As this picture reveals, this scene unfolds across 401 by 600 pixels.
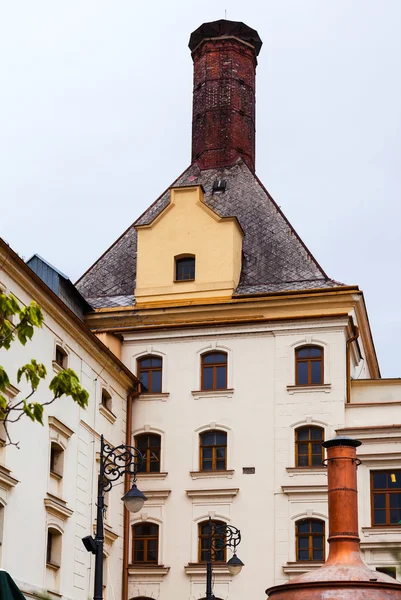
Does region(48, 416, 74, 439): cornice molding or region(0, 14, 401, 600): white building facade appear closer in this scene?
region(48, 416, 74, 439): cornice molding

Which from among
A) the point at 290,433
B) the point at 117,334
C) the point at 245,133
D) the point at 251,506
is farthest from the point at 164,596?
the point at 245,133

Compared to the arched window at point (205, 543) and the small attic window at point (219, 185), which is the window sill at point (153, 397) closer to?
the arched window at point (205, 543)

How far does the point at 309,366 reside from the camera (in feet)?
122

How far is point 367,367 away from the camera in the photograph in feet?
145

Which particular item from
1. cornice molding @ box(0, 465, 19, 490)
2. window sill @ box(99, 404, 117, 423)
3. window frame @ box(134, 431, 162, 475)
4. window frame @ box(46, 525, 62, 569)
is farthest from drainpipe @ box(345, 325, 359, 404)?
cornice molding @ box(0, 465, 19, 490)

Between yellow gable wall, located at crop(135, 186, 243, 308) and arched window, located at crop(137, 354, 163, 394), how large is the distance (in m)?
2.25

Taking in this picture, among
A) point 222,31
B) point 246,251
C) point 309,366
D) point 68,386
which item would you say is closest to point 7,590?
point 68,386

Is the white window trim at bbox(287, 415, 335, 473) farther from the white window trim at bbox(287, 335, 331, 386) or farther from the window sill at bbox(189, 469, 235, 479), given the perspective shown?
the window sill at bbox(189, 469, 235, 479)

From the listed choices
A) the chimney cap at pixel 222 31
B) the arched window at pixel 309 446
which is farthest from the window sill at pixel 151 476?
the chimney cap at pixel 222 31

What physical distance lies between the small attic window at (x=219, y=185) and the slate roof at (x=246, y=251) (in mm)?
161

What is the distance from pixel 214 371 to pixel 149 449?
3365mm

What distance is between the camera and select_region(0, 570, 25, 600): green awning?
45.2 feet

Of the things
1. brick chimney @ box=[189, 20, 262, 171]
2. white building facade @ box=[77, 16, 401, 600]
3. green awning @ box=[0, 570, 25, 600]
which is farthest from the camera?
brick chimney @ box=[189, 20, 262, 171]

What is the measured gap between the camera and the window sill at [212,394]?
1473 inches
